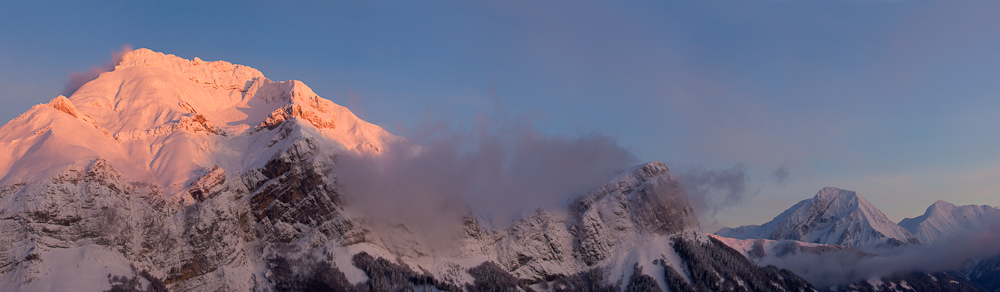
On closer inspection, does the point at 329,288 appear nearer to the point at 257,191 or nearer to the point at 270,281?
the point at 270,281

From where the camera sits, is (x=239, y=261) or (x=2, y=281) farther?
(x=239, y=261)

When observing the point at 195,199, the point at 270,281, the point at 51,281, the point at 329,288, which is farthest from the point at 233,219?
the point at 51,281

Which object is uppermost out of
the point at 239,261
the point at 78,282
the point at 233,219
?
the point at 233,219

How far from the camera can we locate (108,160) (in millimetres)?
180125

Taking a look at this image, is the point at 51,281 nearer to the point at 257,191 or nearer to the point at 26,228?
the point at 26,228

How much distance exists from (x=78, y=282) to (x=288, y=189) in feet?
212


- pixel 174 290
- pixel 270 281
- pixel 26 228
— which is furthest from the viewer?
pixel 270 281

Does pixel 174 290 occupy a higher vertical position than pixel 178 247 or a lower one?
lower

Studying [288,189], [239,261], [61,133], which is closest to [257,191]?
[288,189]

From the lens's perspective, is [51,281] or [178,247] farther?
[178,247]

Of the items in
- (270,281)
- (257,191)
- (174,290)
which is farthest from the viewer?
(257,191)

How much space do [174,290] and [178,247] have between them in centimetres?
1268

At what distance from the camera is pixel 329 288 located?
7131 inches

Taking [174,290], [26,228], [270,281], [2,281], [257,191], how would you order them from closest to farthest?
[2,281]
[26,228]
[174,290]
[270,281]
[257,191]
